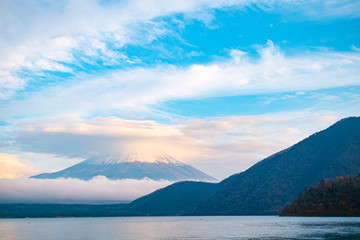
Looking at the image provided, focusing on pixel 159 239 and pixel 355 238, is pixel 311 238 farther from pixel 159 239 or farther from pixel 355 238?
pixel 159 239

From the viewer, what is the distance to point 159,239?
130m

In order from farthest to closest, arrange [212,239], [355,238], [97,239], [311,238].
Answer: [97,239], [212,239], [311,238], [355,238]

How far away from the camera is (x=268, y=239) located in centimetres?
11975

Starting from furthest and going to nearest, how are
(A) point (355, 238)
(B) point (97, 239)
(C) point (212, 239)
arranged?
(B) point (97, 239)
(C) point (212, 239)
(A) point (355, 238)

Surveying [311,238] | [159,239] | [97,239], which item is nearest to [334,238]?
[311,238]

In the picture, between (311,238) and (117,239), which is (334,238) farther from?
(117,239)

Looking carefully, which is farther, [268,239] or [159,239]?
[159,239]

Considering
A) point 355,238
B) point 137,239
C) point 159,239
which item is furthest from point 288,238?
point 137,239

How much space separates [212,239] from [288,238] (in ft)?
76.5

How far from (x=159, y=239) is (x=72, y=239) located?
30256 mm

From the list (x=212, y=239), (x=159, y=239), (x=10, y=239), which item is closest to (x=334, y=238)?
(x=212, y=239)

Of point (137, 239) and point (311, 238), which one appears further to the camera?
point (137, 239)

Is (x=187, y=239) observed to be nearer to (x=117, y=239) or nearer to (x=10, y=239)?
(x=117, y=239)

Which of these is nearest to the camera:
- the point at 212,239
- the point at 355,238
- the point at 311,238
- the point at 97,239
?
the point at 355,238
